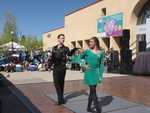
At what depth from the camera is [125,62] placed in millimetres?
22219

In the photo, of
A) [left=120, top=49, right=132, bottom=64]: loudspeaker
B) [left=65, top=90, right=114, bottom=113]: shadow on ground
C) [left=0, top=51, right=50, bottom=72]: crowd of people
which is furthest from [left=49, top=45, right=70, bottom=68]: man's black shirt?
[left=0, top=51, right=50, bottom=72]: crowd of people

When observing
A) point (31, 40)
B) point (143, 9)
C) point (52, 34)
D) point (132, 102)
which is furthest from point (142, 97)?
point (31, 40)

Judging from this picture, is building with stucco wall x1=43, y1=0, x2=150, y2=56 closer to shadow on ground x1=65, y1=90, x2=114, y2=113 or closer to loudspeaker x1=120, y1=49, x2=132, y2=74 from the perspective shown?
loudspeaker x1=120, y1=49, x2=132, y2=74

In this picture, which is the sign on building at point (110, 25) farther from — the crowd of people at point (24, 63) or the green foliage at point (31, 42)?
the green foliage at point (31, 42)

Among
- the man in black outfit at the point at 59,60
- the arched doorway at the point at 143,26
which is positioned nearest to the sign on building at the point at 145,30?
the arched doorway at the point at 143,26

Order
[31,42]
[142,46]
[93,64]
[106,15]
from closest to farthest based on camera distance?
[93,64] < [142,46] < [106,15] < [31,42]

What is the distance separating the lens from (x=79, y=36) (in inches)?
1583

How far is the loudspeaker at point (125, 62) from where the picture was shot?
2192cm

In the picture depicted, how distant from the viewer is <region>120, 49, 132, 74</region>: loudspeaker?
21923 mm

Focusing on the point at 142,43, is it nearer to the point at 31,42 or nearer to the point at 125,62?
the point at 125,62

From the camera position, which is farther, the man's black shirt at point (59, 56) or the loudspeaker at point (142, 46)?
the loudspeaker at point (142, 46)

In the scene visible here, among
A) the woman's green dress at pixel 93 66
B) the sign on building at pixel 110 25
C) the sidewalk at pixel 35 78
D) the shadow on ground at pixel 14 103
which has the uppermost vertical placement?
the sign on building at pixel 110 25

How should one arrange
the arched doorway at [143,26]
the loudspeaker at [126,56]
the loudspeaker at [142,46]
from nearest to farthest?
the loudspeaker at [126,56] → the arched doorway at [143,26] → the loudspeaker at [142,46]

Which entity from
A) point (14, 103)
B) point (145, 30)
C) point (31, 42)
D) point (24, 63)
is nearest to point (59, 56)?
point (14, 103)
